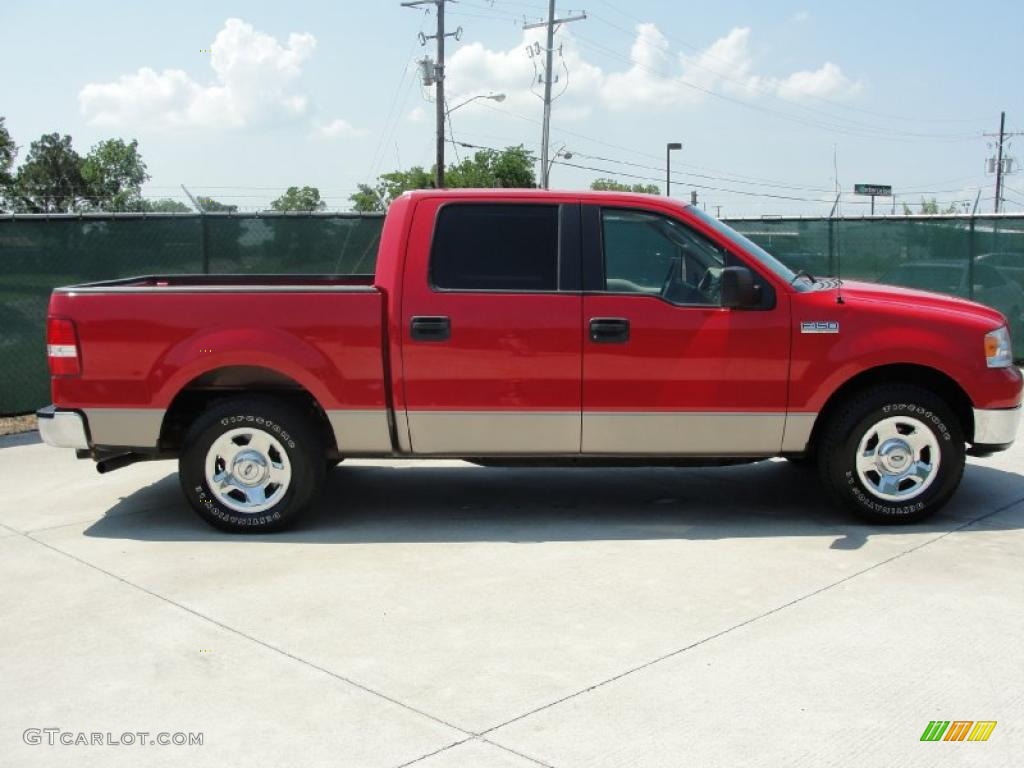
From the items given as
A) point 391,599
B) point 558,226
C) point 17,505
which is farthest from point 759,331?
point 17,505

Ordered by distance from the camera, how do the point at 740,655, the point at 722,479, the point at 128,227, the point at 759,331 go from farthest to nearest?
the point at 128,227, the point at 722,479, the point at 759,331, the point at 740,655

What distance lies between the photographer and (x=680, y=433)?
598cm

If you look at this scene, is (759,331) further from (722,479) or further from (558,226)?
(722,479)

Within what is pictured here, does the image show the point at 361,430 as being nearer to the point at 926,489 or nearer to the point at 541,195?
the point at 541,195

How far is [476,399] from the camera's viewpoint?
592 centimetres

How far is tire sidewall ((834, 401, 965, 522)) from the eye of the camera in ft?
19.5

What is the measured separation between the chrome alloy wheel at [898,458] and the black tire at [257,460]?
318 centimetres

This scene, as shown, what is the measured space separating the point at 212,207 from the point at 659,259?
7.18 metres

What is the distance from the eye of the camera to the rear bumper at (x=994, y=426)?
597 centimetres

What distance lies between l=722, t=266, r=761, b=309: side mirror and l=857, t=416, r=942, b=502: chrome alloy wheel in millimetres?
1029

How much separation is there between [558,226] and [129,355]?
8.44 ft

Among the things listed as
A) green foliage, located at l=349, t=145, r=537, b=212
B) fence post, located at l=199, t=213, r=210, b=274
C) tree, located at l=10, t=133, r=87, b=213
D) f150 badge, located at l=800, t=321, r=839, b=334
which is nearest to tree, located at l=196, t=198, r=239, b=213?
fence post, located at l=199, t=213, r=210, b=274

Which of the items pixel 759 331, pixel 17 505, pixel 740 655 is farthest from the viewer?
pixel 17 505

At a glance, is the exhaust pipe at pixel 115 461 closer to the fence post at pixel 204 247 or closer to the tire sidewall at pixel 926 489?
the tire sidewall at pixel 926 489
